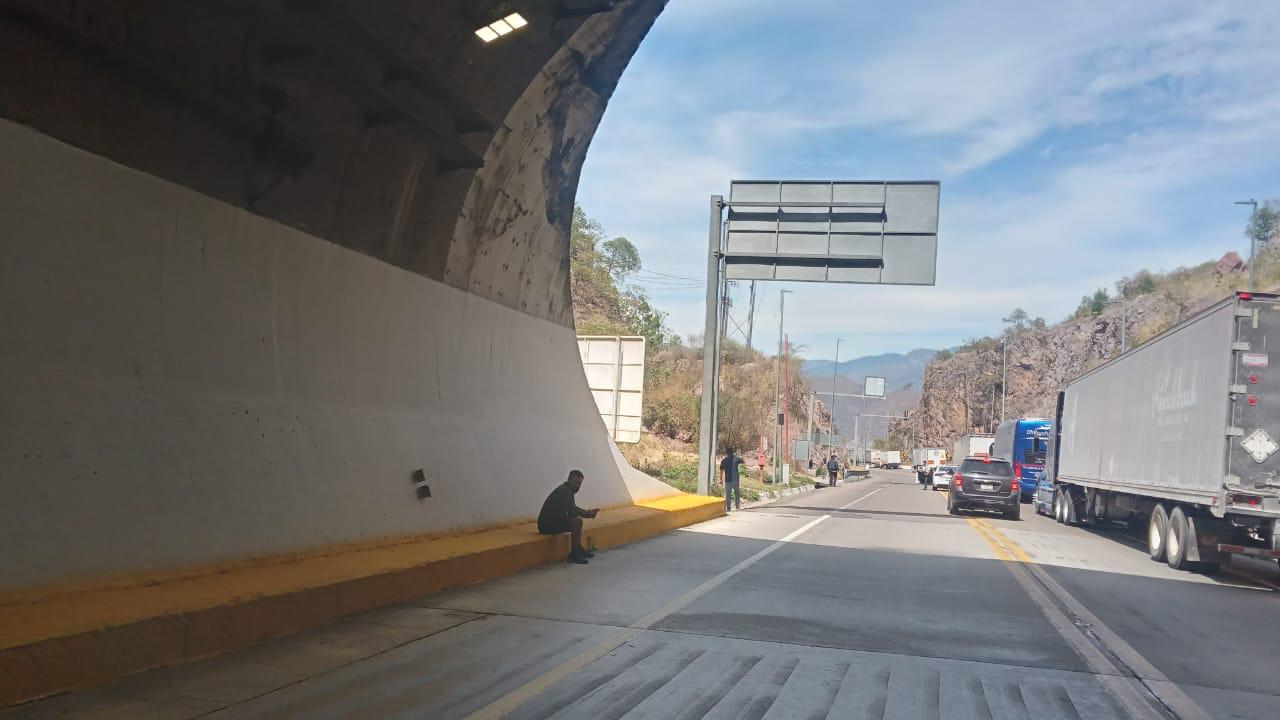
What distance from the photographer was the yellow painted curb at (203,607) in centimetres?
567

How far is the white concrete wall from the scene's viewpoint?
6.68 m

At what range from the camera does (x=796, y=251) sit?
25.5 m

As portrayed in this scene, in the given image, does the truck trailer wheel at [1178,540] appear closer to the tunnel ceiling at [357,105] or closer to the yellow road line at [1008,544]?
the yellow road line at [1008,544]

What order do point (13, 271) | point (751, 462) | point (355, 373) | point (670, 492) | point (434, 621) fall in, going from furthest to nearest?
point (751, 462) → point (670, 492) → point (355, 373) → point (434, 621) → point (13, 271)

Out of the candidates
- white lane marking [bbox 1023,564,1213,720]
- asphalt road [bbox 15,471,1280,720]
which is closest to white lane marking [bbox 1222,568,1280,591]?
asphalt road [bbox 15,471,1280,720]

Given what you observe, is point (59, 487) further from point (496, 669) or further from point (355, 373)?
point (355, 373)

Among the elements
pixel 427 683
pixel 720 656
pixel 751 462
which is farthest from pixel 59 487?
pixel 751 462

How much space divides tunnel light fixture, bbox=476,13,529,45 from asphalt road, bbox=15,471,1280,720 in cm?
582

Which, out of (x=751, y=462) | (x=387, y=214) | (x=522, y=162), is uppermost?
(x=522, y=162)

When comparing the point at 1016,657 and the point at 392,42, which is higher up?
the point at 392,42

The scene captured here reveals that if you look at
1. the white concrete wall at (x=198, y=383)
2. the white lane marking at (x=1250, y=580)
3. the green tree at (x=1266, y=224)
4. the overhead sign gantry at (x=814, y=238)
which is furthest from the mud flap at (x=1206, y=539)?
the green tree at (x=1266, y=224)

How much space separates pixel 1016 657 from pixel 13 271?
303 inches

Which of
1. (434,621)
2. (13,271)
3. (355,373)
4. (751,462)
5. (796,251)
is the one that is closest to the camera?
(13,271)

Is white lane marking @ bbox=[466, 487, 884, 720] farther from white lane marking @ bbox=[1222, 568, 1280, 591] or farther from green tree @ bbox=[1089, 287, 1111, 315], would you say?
green tree @ bbox=[1089, 287, 1111, 315]
